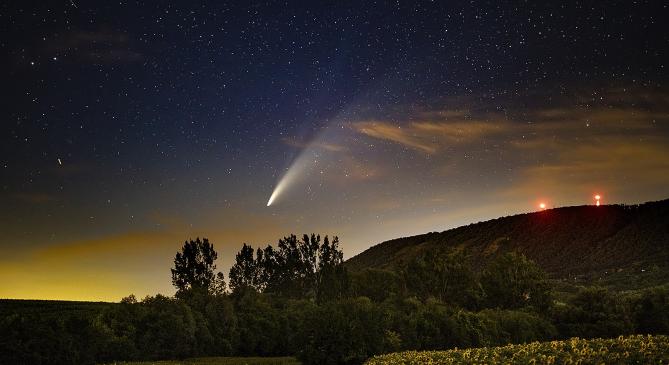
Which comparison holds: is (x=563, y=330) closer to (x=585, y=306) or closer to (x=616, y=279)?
(x=585, y=306)

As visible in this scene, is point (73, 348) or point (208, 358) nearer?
point (73, 348)

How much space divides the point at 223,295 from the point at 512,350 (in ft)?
295

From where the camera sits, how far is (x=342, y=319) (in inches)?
2928

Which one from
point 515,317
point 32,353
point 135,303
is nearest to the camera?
point 32,353

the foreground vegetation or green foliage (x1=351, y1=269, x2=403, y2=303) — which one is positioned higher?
green foliage (x1=351, y1=269, x2=403, y2=303)

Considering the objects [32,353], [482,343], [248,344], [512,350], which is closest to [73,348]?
[32,353]

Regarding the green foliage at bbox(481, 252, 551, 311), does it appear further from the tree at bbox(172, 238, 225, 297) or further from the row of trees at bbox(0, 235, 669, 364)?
the tree at bbox(172, 238, 225, 297)

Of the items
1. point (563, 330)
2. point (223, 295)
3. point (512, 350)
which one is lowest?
point (563, 330)

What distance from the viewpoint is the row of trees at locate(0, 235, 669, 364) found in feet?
253

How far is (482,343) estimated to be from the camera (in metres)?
86.9

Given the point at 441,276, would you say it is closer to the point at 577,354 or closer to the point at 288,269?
the point at 288,269

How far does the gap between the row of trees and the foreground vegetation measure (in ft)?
117

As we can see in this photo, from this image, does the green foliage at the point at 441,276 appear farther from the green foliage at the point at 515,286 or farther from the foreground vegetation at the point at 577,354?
the foreground vegetation at the point at 577,354

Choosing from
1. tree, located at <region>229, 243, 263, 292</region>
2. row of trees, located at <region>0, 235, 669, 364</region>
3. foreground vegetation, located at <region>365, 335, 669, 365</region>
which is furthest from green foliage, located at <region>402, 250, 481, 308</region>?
foreground vegetation, located at <region>365, 335, 669, 365</region>
